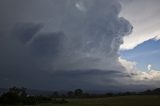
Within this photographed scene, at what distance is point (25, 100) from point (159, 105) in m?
66.0

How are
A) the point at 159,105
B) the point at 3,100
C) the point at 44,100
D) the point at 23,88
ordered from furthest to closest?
the point at 23,88 < the point at 44,100 < the point at 3,100 < the point at 159,105

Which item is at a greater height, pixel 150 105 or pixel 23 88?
pixel 23 88

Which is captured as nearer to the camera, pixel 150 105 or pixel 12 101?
pixel 150 105

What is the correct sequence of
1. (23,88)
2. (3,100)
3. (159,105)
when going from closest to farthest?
(159,105), (3,100), (23,88)

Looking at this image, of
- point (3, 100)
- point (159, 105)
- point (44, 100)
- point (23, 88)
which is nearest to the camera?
point (159, 105)

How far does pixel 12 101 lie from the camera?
466ft

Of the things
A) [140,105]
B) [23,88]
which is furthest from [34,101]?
[140,105]

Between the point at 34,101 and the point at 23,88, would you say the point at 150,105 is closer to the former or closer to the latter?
the point at 34,101

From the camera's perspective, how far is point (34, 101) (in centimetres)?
14612

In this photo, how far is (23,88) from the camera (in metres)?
187

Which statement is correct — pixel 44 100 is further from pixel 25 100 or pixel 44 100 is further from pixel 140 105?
pixel 140 105

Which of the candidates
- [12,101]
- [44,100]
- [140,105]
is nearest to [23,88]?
[44,100]

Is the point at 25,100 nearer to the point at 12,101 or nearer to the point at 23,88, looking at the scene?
the point at 12,101

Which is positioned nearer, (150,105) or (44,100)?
(150,105)
